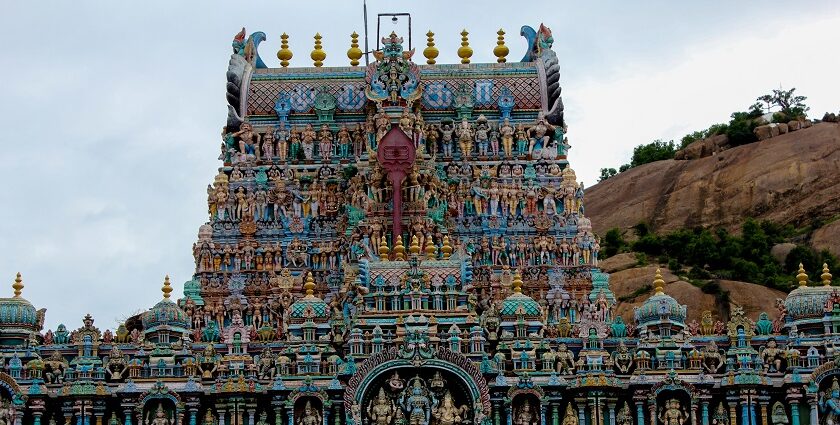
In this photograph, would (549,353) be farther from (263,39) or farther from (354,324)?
(263,39)

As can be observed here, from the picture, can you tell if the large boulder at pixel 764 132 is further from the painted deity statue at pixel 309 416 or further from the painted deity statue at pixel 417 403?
the painted deity statue at pixel 309 416

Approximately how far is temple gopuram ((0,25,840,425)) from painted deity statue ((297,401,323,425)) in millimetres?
52

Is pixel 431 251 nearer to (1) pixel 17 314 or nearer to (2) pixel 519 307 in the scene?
(2) pixel 519 307

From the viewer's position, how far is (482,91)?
9406 centimetres

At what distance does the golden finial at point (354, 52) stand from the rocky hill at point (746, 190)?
30289 mm

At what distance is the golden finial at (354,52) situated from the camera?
319ft

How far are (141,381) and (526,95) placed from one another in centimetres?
2244

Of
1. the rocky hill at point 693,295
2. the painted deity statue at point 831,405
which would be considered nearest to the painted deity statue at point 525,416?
the painted deity statue at point 831,405

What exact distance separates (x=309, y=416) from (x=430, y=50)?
23.5 m

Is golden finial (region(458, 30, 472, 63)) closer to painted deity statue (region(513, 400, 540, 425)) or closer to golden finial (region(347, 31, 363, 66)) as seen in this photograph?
golden finial (region(347, 31, 363, 66))

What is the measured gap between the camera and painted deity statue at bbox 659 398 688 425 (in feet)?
255

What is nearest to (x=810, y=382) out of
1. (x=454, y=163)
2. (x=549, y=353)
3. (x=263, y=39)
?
(x=549, y=353)

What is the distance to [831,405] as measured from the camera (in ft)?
255

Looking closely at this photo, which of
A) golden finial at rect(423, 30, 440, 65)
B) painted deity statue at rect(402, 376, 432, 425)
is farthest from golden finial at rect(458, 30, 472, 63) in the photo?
painted deity statue at rect(402, 376, 432, 425)
